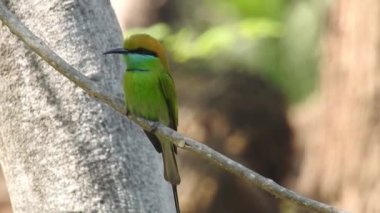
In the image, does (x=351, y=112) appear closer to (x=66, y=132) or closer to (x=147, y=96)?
(x=147, y=96)

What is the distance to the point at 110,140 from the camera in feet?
6.81

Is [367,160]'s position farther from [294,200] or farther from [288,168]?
[294,200]

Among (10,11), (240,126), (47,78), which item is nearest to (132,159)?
(47,78)

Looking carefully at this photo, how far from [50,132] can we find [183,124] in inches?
136

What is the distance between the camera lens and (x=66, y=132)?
6.77ft

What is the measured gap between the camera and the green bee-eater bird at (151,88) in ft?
7.15

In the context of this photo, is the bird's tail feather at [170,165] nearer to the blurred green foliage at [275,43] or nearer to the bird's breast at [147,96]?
the bird's breast at [147,96]

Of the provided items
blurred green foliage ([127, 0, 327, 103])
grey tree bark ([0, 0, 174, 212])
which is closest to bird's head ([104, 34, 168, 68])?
grey tree bark ([0, 0, 174, 212])

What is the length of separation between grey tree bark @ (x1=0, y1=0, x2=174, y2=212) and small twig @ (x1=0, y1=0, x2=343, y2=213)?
0.07 m

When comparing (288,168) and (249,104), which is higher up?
(249,104)

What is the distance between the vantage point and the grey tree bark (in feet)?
6.73

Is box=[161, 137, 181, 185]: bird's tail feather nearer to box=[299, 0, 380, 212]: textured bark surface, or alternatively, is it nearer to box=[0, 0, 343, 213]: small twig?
box=[0, 0, 343, 213]: small twig

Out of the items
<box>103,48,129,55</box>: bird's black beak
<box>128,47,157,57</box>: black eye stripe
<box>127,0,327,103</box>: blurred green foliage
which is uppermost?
<box>103,48,129,55</box>: bird's black beak

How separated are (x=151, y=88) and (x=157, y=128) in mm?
372
